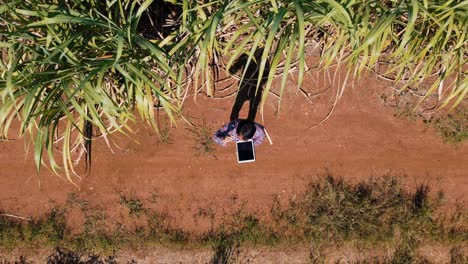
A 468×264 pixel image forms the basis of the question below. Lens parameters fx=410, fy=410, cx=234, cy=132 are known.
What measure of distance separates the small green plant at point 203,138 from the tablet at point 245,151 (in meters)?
0.18

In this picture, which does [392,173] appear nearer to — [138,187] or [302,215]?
[302,215]

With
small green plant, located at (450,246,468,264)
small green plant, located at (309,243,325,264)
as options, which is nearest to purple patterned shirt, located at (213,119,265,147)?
small green plant, located at (309,243,325,264)

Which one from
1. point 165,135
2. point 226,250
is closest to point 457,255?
point 226,250

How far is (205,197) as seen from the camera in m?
2.85

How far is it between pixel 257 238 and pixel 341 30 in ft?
4.83

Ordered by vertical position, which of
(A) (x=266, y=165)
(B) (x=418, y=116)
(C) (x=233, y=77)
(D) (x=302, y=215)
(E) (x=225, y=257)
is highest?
(C) (x=233, y=77)

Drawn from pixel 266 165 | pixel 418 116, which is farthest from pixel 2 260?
pixel 418 116

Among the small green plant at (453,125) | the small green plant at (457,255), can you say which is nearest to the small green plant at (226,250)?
the small green plant at (457,255)

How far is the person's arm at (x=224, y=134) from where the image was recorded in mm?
2836

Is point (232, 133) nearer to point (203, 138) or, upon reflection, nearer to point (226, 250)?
point (203, 138)

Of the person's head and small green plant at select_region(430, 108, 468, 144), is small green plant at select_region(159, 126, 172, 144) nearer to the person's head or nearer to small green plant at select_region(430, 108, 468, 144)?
the person's head

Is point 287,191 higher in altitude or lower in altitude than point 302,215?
higher

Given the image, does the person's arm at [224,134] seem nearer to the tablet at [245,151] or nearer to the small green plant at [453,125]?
the tablet at [245,151]

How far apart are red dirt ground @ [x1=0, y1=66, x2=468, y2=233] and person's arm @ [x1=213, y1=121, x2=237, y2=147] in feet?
0.15
